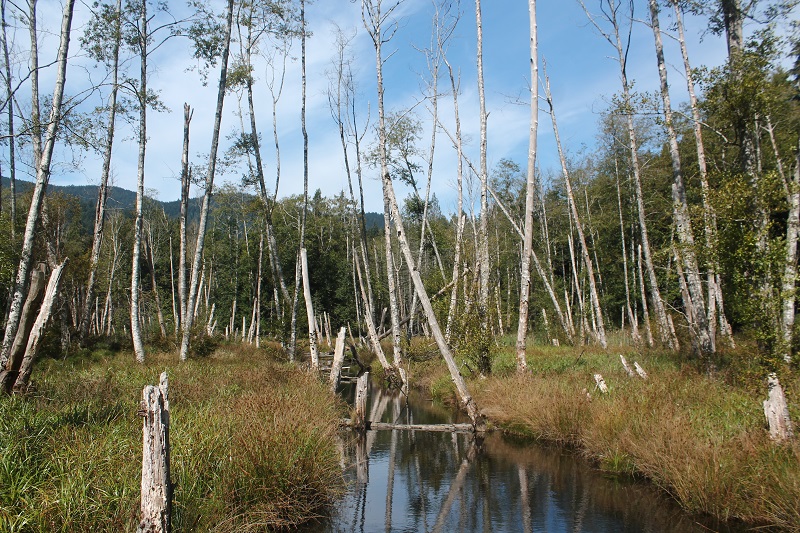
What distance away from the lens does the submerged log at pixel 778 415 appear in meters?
6.75

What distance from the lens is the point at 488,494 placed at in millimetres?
8219

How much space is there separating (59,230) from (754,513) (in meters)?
26.4

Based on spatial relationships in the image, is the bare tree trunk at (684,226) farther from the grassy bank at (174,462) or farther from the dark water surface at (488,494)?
the grassy bank at (174,462)

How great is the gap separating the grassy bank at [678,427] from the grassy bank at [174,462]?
15.2ft

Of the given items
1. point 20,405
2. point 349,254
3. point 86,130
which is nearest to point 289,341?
point 86,130

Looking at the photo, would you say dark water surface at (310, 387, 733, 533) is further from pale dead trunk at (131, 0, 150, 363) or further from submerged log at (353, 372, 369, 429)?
pale dead trunk at (131, 0, 150, 363)

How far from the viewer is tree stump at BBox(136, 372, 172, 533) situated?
4238 millimetres

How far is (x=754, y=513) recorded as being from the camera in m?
6.26

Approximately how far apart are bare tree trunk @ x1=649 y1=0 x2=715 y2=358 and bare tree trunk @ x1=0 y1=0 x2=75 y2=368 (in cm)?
1228

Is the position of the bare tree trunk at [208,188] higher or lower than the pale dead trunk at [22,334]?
higher

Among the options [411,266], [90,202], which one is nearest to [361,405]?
[411,266]

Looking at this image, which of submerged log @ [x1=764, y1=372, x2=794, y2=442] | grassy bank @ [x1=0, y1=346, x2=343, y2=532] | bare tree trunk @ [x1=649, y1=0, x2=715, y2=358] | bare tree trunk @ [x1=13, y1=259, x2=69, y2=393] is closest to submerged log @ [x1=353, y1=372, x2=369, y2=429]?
grassy bank @ [x1=0, y1=346, x2=343, y2=532]

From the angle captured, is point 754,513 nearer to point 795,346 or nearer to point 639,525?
point 639,525

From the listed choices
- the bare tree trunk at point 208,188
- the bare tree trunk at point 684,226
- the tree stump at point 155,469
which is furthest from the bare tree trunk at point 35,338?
the bare tree trunk at point 684,226
